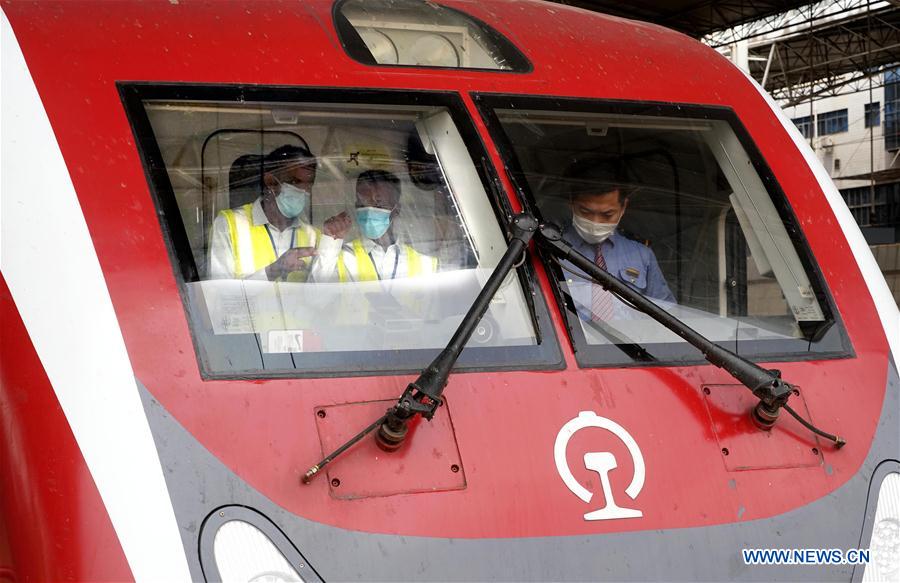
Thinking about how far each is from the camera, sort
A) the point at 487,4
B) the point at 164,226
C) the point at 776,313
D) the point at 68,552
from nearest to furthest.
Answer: the point at 68,552
the point at 164,226
the point at 776,313
the point at 487,4

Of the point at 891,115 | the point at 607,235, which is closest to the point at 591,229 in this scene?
the point at 607,235

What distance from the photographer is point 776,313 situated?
3137 millimetres

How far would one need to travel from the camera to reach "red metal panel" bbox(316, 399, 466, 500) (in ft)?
7.52

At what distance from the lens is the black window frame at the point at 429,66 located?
2.98 m

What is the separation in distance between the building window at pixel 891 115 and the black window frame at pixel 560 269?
101 ft

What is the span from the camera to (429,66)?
3049 millimetres

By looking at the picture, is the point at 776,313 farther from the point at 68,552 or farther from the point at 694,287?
the point at 68,552

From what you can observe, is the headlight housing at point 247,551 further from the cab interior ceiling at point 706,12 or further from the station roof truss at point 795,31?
the cab interior ceiling at point 706,12

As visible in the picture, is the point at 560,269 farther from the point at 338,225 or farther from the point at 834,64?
the point at 834,64

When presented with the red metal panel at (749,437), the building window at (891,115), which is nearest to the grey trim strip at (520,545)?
the red metal panel at (749,437)

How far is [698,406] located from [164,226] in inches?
53.5

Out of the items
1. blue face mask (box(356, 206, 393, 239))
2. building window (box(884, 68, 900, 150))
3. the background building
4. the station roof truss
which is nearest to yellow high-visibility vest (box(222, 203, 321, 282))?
blue face mask (box(356, 206, 393, 239))

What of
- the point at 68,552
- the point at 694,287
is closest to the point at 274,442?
the point at 68,552

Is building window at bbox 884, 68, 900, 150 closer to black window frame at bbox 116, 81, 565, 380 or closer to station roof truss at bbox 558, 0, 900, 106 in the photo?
station roof truss at bbox 558, 0, 900, 106
